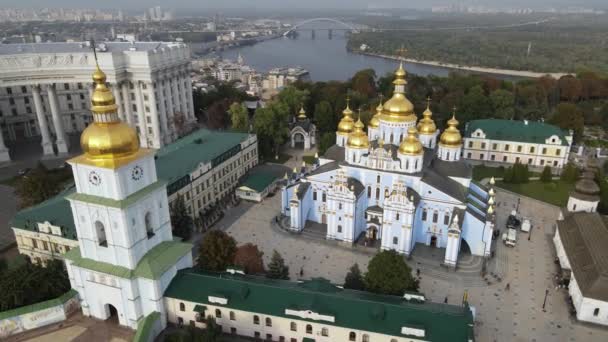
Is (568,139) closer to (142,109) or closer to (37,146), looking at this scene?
(142,109)

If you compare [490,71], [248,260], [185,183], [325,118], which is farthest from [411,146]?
[490,71]

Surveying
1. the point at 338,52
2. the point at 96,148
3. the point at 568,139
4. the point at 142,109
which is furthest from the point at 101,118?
the point at 338,52

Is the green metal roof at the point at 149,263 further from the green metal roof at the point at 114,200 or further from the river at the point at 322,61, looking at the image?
the river at the point at 322,61

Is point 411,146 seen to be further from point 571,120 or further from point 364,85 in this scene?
point 364,85

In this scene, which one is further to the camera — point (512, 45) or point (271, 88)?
point (512, 45)

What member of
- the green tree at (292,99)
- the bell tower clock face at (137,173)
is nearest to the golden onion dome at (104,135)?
the bell tower clock face at (137,173)

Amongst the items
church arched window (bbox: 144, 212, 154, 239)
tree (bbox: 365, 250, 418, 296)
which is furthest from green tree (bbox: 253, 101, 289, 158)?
tree (bbox: 365, 250, 418, 296)
